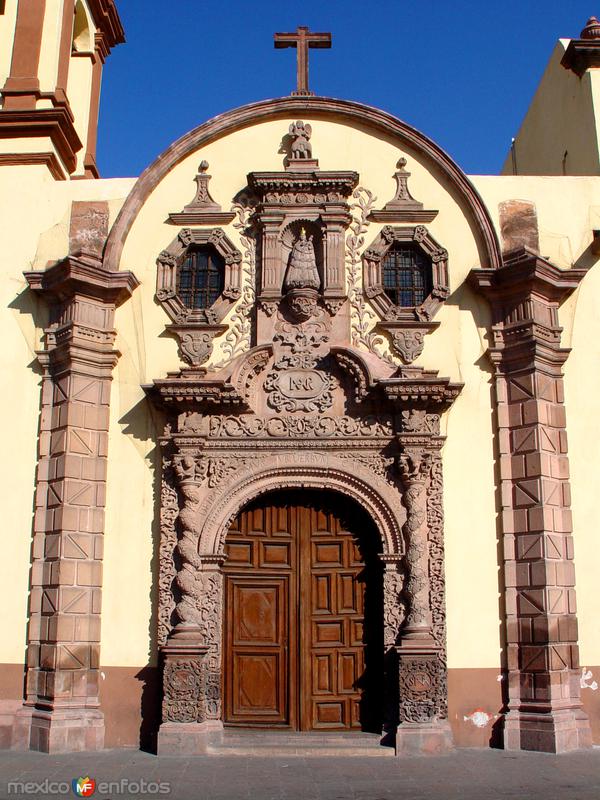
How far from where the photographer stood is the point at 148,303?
11.2m

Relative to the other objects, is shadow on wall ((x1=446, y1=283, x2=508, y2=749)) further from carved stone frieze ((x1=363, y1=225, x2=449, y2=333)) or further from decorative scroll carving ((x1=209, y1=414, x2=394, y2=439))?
decorative scroll carving ((x1=209, y1=414, x2=394, y2=439))

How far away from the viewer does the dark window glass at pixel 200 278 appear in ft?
37.1

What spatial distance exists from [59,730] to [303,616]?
9.61ft

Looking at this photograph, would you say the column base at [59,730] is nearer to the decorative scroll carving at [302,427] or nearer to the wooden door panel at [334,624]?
the wooden door panel at [334,624]

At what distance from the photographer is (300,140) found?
1155cm

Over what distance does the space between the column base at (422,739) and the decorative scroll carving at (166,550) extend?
2821 millimetres

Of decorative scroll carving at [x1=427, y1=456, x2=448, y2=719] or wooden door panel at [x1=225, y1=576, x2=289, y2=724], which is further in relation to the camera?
wooden door panel at [x1=225, y1=576, x2=289, y2=724]

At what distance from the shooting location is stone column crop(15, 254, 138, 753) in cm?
985

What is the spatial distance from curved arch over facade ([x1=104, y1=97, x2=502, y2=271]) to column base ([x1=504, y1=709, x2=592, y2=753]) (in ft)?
17.3

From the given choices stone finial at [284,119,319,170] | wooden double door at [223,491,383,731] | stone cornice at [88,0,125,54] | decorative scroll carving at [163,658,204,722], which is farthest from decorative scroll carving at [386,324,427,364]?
stone cornice at [88,0,125,54]

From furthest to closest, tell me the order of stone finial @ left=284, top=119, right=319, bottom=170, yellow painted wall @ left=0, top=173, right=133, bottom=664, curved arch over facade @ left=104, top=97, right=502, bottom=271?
1. stone finial @ left=284, top=119, right=319, bottom=170
2. curved arch over facade @ left=104, top=97, right=502, bottom=271
3. yellow painted wall @ left=0, top=173, right=133, bottom=664

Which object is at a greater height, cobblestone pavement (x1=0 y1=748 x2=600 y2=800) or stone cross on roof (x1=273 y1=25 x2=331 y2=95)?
stone cross on roof (x1=273 y1=25 x2=331 y2=95)

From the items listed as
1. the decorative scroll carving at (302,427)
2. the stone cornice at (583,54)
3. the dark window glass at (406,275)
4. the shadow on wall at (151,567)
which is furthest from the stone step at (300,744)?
the stone cornice at (583,54)

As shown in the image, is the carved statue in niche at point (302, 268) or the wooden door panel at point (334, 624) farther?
the carved statue in niche at point (302, 268)
